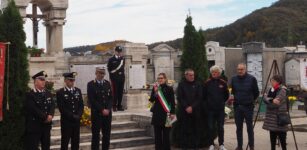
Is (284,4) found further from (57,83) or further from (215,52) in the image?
(57,83)

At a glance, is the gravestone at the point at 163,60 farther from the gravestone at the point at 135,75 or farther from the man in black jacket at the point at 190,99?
the man in black jacket at the point at 190,99

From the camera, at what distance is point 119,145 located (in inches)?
409

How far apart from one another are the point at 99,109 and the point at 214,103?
7.28 feet

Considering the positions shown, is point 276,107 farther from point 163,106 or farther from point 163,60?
point 163,60

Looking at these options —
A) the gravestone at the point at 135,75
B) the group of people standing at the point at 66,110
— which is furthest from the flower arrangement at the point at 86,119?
the gravestone at the point at 135,75

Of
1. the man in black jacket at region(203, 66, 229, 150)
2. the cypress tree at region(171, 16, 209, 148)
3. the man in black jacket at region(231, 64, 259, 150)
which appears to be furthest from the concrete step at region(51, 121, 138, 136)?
the man in black jacket at region(231, 64, 259, 150)

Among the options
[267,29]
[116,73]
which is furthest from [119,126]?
[267,29]

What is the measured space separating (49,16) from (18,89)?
9.31 metres

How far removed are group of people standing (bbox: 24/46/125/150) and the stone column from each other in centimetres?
854

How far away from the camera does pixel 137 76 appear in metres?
14.9

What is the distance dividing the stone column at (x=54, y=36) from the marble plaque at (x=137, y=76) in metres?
4.02

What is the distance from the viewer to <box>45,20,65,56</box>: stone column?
17453 millimetres

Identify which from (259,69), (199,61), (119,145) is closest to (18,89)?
(119,145)

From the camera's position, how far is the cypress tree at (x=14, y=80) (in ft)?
28.0
